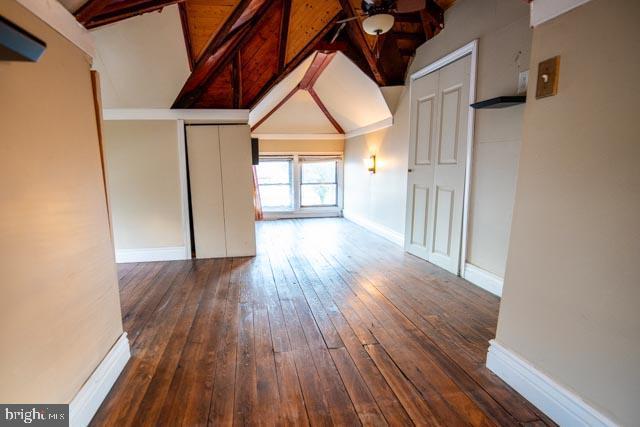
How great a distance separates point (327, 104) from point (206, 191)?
355cm

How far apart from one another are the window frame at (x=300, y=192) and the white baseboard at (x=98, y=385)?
5494 mm

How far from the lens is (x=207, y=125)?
4.02 meters

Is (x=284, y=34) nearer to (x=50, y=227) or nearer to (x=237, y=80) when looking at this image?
(x=237, y=80)

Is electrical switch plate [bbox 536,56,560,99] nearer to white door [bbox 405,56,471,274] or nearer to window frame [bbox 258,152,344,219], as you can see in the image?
white door [bbox 405,56,471,274]

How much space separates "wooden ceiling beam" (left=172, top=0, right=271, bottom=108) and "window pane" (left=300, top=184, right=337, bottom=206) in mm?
3980

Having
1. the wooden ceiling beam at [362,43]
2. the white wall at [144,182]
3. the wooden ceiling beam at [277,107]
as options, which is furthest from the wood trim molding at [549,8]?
the wooden ceiling beam at [277,107]

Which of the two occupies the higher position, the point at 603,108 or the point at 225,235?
the point at 603,108

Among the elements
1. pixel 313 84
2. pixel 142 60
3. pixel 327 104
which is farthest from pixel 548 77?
pixel 327 104

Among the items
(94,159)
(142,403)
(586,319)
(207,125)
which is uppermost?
(207,125)

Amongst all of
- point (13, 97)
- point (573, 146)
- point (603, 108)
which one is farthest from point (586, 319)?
point (13, 97)

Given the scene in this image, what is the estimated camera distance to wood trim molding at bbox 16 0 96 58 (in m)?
1.28

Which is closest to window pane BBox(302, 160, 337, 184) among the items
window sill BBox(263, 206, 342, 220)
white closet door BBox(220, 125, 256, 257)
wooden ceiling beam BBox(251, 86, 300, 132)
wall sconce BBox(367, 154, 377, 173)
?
window sill BBox(263, 206, 342, 220)

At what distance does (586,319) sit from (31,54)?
2.23 m

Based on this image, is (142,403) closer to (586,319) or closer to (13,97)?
(13,97)
